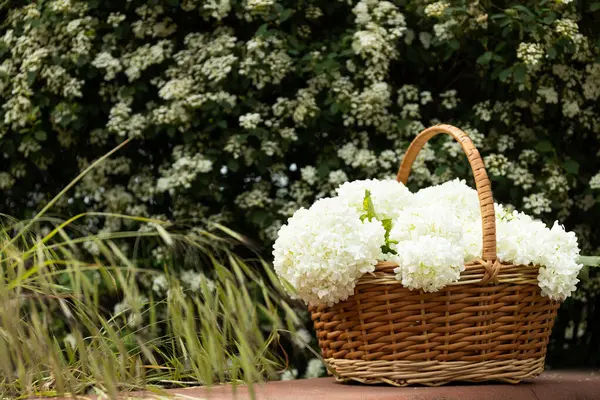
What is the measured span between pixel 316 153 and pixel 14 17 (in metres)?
1.37

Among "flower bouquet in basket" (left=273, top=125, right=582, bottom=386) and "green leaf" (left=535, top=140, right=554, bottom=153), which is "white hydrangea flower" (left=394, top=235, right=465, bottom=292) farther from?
"green leaf" (left=535, top=140, right=554, bottom=153)

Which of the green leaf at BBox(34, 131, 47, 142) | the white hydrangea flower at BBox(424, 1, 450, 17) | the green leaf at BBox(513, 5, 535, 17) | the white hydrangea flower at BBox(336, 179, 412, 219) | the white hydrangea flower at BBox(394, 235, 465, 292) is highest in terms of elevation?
the white hydrangea flower at BBox(424, 1, 450, 17)

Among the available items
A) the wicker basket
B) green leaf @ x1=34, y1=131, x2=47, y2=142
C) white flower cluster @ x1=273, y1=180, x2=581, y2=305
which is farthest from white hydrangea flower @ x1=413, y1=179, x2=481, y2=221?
green leaf @ x1=34, y1=131, x2=47, y2=142

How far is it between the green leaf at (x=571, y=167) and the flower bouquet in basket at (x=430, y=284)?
4.57 ft

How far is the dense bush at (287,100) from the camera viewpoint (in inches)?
117

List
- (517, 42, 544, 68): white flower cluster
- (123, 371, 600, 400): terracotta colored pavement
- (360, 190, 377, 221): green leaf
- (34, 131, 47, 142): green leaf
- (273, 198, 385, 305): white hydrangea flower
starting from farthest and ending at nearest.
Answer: (34, 131, 47, 142): green leaf < (517, 42, 544, 68): white flower cluster < (360, 190, 377, 221): green leaf < (273, 198, 385, 305): white hydrangea flower < (123, 371, 600, 400): terracotta colored pavement

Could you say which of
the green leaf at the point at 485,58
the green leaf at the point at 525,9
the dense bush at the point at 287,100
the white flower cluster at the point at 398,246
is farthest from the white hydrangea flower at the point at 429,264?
the green leaf at the point at 525,9

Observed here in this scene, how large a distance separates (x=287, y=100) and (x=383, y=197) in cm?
135

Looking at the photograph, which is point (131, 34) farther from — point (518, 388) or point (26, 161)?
point (518, 388)

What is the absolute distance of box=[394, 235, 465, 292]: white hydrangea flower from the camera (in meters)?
1.49

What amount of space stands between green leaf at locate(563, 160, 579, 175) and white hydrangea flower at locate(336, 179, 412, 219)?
1451 mm

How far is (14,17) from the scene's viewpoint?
11.1 feet

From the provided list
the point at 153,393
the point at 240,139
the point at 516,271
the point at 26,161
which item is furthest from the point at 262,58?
the point at 153,393

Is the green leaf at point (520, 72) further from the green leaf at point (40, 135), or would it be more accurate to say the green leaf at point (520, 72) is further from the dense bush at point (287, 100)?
the green leaf at point (40, 135)
